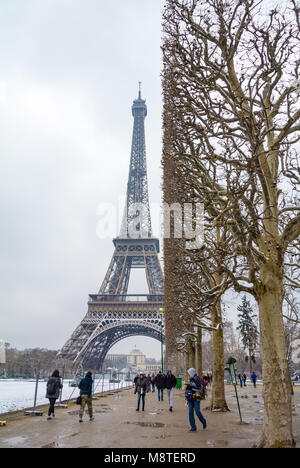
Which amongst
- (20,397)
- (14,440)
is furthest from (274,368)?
(20,397)

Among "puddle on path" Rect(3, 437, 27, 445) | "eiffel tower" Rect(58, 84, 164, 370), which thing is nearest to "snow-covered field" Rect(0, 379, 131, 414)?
"puddle on path" Rect(3, 437, 27, 445)

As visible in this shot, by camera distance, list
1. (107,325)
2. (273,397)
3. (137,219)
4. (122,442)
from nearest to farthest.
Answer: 1. (273,397)
2. (122,442)
3. (107,325)
4. (137,219)

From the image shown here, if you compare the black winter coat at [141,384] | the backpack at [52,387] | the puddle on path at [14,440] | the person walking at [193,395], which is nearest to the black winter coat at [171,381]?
the black winter coat at [141,384]

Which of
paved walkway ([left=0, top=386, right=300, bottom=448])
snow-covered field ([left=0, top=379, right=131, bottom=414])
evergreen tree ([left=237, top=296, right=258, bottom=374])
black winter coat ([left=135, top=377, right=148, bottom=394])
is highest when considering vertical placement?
evergreen tree ([left=237, top=296, right=258, bottom=374])

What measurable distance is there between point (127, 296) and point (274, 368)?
60330mm

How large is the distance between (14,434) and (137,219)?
66504 millimetres

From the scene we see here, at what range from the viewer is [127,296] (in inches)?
2613

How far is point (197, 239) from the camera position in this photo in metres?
16.1

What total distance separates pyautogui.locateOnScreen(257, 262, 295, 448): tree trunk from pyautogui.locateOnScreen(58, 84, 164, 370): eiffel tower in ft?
150

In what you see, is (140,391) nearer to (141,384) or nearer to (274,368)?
(141,384)

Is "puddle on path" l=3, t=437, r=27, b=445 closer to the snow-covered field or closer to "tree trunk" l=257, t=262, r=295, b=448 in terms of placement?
"tree trunk" l=257, t=262, r=295, b=448

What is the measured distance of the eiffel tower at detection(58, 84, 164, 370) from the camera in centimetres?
5788
